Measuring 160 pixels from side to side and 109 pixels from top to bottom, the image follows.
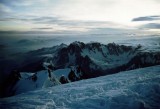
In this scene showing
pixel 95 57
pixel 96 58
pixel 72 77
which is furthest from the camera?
pixel 95 57

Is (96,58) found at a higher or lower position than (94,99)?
lower

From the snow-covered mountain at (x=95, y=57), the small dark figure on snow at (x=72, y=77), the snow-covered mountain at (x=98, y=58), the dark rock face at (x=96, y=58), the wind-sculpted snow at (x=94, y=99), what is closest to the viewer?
the wind-sculpted snow at (x=94, y=99)

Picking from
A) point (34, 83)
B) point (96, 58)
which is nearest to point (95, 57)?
point (96, 58)

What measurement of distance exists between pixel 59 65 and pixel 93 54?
39.8m

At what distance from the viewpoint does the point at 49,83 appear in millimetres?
50562

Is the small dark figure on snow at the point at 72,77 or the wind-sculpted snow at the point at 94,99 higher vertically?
the wind-sculpted snow at the point at 94,99

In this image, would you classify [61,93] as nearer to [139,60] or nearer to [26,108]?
[26,108]

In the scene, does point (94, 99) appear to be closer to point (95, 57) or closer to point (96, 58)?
point (96, 58)

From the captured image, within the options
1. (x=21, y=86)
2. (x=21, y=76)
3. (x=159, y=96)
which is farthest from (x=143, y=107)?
(x=21, y=76)

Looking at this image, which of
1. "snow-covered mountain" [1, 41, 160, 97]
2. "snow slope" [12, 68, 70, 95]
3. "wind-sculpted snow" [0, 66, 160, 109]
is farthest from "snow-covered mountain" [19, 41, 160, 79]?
"wind-sculpted snow" [0, 66, 160, 109]

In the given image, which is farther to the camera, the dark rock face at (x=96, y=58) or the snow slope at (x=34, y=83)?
the dark rock face at (x=96, y=58)

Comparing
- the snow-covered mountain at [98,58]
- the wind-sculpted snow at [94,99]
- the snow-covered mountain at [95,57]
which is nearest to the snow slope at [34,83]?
the wind-sculpted snow at [94,99]

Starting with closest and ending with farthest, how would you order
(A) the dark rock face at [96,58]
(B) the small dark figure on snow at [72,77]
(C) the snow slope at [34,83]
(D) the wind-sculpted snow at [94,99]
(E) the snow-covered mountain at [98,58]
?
(D) the wind-sculpted snow at [94,99]
(C) the snow slope at [34,83]
(B) the small dark figure on snow at [72,77]
(A) the dark rock face at [96,58]
(E) the snow-covered mountain at [98,58]

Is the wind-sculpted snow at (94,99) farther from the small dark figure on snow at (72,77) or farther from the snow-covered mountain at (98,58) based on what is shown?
the snow-covered mountain at (98,58)
